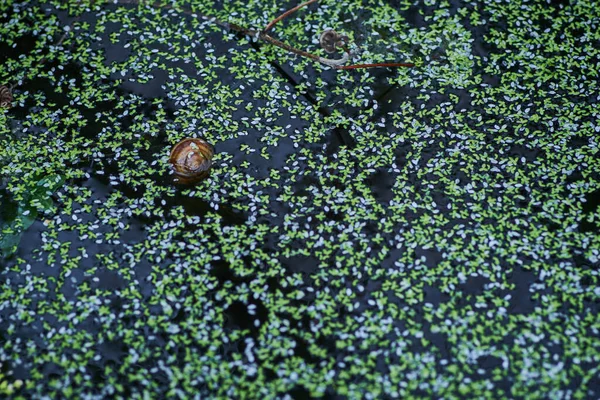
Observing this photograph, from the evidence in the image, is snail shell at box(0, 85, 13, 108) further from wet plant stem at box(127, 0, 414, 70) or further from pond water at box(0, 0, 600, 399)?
wet plant stem at box(127, 0, 414, 70)

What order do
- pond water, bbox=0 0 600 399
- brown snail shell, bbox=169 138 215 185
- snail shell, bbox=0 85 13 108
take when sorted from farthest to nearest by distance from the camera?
snail shell, bbox=0 85 13 108 → brown snail shell, bbox=169 138 215 185 → pond water, bbox=0 0 600 399

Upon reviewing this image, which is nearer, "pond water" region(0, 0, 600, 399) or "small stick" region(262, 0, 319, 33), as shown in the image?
"pond water" region(0, 0, 600, 399)

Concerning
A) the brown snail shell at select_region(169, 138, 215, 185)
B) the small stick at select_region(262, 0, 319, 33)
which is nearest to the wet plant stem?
the small stick at select_region(262, 0, 319, 33)

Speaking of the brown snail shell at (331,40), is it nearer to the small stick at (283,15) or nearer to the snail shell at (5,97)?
the small stick at (283,15)

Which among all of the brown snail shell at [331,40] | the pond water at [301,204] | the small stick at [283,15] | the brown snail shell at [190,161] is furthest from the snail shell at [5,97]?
the brown snail shell at [331,40]

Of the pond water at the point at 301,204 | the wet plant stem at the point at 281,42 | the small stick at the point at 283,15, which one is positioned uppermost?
the small stick at the point at 283,15

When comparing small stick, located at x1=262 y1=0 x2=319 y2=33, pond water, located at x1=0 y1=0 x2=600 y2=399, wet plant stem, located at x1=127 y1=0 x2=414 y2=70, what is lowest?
pond water, located at x1=0 y1=0 x2=600 y2=399

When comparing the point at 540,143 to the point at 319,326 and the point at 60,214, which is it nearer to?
the point at 319,326
